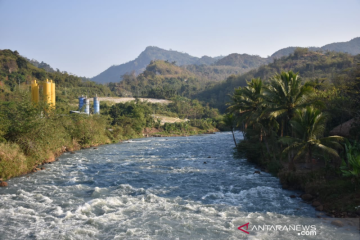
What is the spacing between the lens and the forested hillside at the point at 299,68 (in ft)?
271

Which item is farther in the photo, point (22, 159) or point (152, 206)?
point (22, 159)

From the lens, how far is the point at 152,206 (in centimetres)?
1274

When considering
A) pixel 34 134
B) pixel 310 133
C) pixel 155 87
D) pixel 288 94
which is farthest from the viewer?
pixel 155 87

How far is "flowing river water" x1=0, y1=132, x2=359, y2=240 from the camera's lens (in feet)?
32.8

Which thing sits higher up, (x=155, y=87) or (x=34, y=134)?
(x=155, y=87)

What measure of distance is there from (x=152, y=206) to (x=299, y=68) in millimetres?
95855

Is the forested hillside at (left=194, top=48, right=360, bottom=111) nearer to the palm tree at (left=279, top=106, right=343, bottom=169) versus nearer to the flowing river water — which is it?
the palm tree at (left=279, top=106, right=343, bottom=169)

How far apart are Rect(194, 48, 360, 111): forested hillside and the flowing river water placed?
5397cm

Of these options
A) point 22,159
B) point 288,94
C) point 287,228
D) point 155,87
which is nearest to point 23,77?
point 22,159

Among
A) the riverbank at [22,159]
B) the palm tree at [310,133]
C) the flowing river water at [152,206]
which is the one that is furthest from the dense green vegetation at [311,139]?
the riverbank at [22,159]

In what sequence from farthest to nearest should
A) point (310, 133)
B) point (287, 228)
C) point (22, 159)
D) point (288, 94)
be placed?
1. point (22, 159)
2. point (288, 94)
3. point (310, 133)
4. point (287, 228)

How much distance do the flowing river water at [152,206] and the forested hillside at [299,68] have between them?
177 feet

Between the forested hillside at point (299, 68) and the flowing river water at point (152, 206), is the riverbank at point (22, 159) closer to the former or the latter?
the flowing river water at point (152, 206)

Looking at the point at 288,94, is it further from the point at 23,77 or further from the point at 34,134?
the point at 23,77
